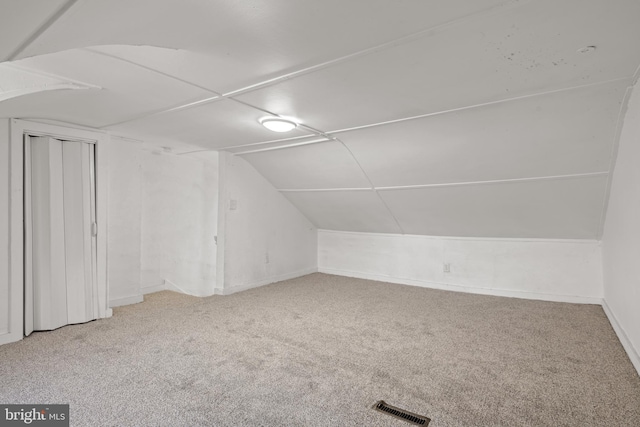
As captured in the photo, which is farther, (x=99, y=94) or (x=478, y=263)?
(x=478, y=263)

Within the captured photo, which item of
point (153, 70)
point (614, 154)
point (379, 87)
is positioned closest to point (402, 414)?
point (379, 87)

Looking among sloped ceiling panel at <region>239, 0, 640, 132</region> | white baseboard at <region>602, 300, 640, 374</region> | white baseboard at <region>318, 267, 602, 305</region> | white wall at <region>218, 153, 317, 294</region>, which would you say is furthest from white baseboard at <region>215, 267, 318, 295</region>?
white baseboard at <region>602, 300, 640, 374</region>

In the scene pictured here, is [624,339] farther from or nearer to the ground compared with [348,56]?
nearer to the ground

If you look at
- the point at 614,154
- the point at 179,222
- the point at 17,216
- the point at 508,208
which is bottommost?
the point at 179,222

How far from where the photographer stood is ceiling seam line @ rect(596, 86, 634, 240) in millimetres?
2418

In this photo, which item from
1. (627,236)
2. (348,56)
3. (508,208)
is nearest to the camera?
(348,56)

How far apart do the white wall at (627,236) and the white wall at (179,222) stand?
4.37 m

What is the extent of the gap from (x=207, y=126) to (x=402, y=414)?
9.56 feet

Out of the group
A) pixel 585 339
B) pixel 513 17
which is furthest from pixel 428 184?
pixel 513 17

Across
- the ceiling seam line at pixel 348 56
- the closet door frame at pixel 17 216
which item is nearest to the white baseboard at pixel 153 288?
the closet door frame at pixel 17 216

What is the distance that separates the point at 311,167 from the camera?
4516 millimetres

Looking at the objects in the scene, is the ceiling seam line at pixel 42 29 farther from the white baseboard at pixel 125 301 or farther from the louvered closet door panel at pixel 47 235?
the white baseboard at pixel 125 301

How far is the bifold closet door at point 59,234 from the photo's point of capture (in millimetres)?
3213

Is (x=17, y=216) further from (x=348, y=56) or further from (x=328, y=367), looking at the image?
(x=348, y=56)
